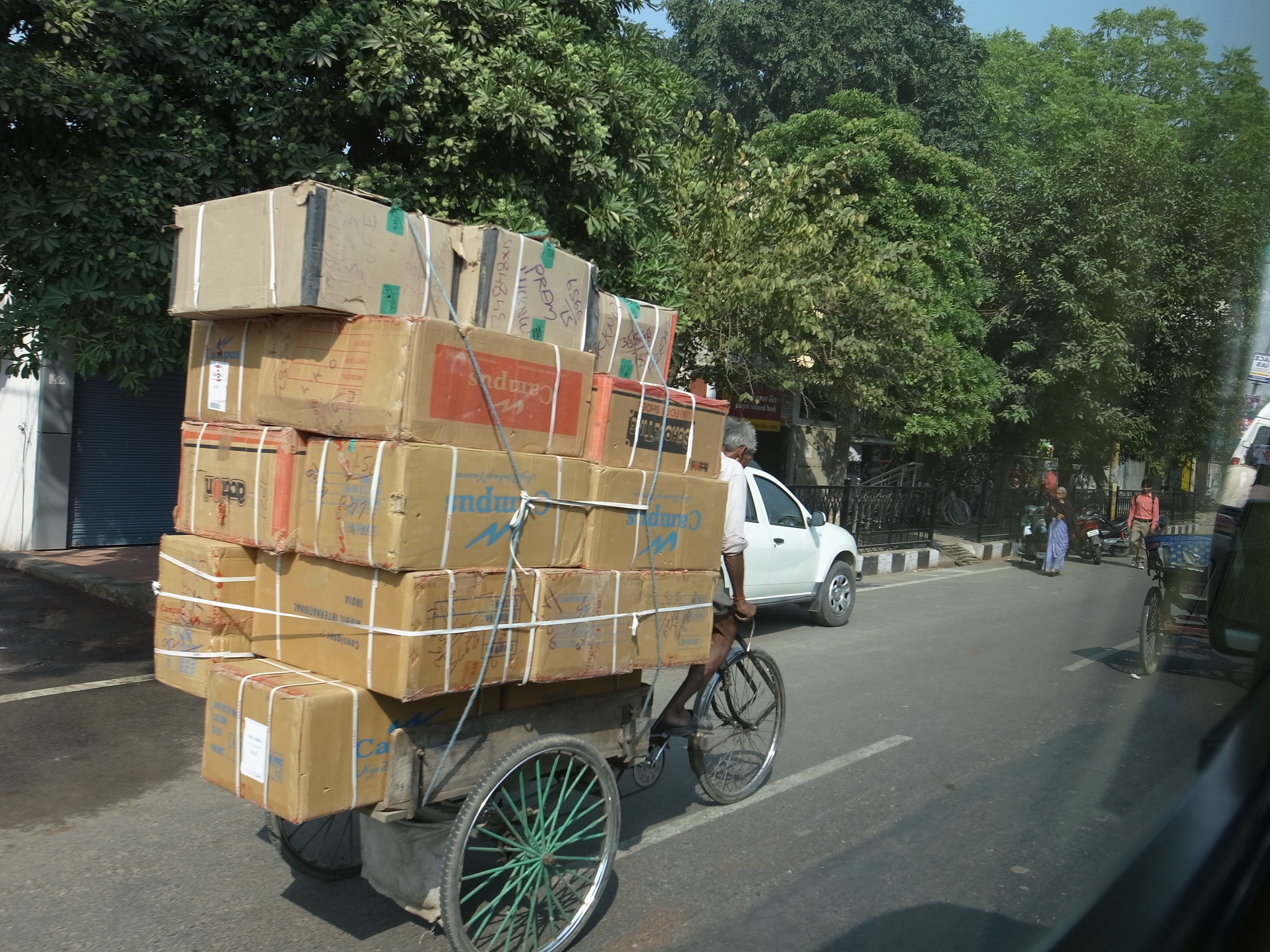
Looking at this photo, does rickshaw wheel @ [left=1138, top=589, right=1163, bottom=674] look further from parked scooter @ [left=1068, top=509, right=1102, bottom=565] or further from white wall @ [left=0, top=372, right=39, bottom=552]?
white wall @ [left=0, top=372, right=39, bottom=552]

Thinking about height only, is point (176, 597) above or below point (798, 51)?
below

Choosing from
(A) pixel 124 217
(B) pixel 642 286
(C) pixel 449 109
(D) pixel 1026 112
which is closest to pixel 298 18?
(C) pixel 449 109

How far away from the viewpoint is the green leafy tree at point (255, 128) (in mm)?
6012

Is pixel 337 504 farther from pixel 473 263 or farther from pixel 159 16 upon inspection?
pixel 159 16

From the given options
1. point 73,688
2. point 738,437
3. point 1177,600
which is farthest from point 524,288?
point 73,688

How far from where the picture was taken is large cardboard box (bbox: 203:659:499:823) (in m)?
2.74

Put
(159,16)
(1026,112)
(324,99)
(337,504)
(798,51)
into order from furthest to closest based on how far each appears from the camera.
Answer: (798,51), (1026,112), (324,99), (159,16), (337,504)

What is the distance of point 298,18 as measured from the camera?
666cm

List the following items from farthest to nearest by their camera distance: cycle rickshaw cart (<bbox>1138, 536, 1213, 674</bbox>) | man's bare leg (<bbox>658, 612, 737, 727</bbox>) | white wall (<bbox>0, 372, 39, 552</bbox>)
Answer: white wall (<bbox>0, 372, 39, 552</bbox>)
man's bare leg (<bbox>658, 612, 737, 727</bbox>)
cycle rickshaw cart (<bbox>1138, 536, 1213, 674</bbox>)

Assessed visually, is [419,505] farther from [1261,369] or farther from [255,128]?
[255,128]

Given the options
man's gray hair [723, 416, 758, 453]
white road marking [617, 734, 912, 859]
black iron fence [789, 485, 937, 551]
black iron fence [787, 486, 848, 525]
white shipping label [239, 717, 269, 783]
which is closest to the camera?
white shipping label [239, 717, 269, 783]

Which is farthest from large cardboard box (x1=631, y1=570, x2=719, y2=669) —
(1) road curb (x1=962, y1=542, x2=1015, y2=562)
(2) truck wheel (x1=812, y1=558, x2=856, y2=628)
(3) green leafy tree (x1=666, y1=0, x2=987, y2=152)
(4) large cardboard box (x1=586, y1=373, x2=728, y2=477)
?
(3) green leafy tree (x1=666, y1=0, x2=987, y2=152)

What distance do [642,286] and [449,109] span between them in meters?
1.97

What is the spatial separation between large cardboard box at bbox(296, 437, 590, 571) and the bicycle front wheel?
165 centimetres
